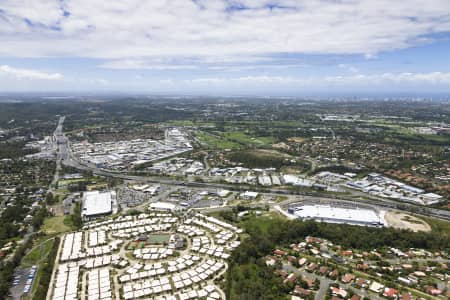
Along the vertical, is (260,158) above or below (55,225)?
above

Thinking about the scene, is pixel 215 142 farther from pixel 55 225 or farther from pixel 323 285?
pixel 323 285

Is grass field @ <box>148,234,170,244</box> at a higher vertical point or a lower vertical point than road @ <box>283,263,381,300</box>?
higher

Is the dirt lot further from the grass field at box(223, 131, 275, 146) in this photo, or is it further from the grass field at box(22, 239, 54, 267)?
the grass field at box(223, 131, 275, 146)

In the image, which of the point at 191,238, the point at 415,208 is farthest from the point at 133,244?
the point at 415,208

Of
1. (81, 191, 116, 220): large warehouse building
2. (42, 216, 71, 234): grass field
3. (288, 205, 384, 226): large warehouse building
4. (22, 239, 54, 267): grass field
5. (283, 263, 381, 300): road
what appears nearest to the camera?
(283, 263, 381, 300): road

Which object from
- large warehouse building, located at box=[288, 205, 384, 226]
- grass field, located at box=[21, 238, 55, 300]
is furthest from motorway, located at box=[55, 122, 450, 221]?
grass field, located at box=[21, 238, 55, 300]

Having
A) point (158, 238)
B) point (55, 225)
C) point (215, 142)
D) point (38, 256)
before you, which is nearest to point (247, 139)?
point (215, 142)
